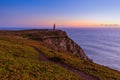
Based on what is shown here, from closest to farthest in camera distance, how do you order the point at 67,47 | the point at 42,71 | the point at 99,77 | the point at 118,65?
the point at 42,71
the point at 99,77
the point at 67,47
the point at 118,65

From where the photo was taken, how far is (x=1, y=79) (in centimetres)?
2002

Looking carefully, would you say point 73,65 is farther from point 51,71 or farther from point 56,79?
point 56,79

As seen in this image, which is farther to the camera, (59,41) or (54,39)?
(59,41)

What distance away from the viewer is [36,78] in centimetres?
2317

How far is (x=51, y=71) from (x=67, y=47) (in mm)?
62348

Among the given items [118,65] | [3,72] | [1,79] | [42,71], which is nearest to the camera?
[1,79]

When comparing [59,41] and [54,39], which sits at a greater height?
[54,39]

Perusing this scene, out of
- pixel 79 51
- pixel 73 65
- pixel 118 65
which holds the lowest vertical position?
pixel 118 65

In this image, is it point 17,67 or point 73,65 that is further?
point 73,65

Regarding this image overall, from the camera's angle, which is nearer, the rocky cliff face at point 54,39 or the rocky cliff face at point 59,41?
the rocky cliff face at point 54,39

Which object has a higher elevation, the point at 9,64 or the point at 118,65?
the point at 9,64

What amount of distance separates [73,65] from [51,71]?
365 inches

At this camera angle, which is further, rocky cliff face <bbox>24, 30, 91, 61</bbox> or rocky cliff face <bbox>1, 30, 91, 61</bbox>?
rocky cliff face <bbox>24, 30, 91, 61</bbox>

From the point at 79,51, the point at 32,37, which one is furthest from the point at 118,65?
the point at 32,37
